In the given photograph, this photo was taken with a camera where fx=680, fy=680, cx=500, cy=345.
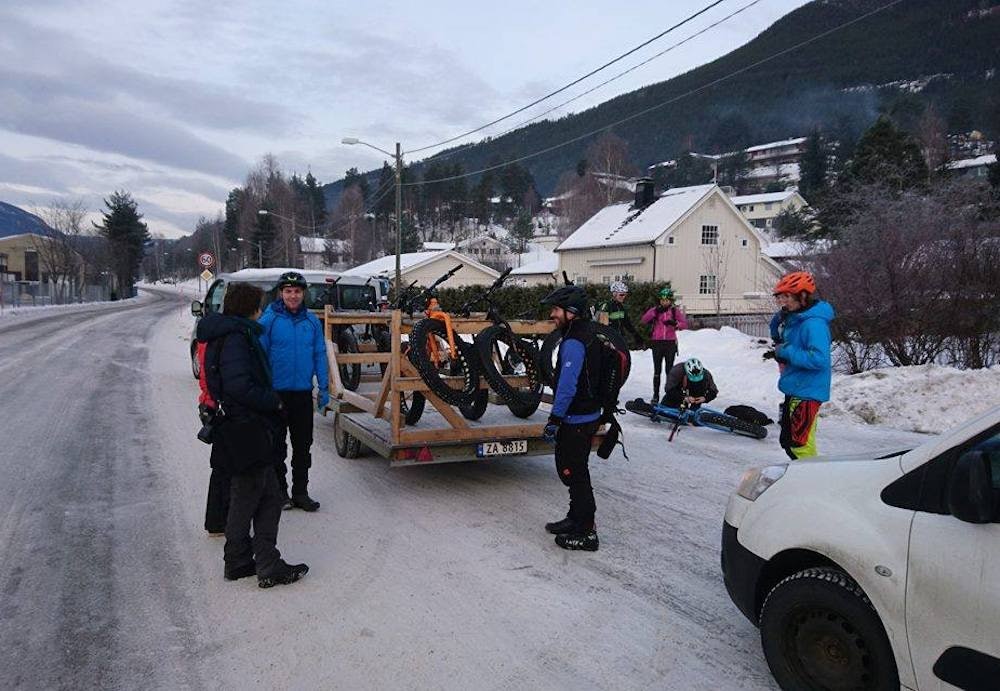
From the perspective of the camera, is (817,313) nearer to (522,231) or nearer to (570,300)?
(570,300)

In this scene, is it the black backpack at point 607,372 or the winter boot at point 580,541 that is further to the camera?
the winter boot at point 580,541

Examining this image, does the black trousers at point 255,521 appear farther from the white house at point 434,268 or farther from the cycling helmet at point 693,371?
the white house at point 434,268

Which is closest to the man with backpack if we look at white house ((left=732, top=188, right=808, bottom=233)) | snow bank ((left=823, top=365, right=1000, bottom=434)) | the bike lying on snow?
the bike lying on snow

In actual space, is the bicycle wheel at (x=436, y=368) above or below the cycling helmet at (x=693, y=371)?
above

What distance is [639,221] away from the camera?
121ft

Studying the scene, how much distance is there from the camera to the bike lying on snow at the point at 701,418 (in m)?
8.43

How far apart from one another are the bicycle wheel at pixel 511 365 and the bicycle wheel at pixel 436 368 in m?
0.19

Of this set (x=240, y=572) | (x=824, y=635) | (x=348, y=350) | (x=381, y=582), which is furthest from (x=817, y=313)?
(x=348, y=350)

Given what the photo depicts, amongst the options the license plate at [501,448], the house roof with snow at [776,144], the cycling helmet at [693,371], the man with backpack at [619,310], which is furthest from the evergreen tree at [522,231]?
the license plate at [501,448]

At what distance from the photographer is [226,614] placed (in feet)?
12.8

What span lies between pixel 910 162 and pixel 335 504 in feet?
132

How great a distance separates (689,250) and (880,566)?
111ft

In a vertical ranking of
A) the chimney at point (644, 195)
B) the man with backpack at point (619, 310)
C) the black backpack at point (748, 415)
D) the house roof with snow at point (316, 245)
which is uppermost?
the house roof with snow at point (316, 245)

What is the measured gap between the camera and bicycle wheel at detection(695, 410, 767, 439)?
8383 millimetres
